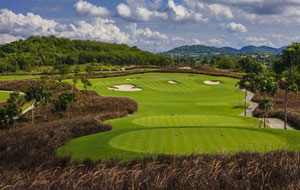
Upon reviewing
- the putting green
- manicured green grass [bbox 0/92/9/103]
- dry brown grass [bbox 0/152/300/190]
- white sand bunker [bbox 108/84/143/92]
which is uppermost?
dry brown grass [bbox 0/152/300/190]

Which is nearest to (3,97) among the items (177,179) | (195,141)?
(195,141)

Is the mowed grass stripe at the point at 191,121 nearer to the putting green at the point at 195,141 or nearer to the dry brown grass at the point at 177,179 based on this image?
the putting green at the point at 195,141

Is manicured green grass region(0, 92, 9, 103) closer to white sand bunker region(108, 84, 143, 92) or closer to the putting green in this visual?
white sand bunker region(108, 84, 143, 92)

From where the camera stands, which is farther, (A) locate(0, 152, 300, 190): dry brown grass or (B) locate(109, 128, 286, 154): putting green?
(B) locate(109, 128, 286, 154): putting green

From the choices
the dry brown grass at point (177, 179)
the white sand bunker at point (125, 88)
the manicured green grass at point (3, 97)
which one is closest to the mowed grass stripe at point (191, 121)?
the dry brown grass at point (177, 179)

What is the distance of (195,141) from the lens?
13398 millimetres

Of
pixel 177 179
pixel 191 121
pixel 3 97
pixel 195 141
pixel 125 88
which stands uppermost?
pixel 177 179

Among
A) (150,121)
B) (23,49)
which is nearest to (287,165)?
(150,121)

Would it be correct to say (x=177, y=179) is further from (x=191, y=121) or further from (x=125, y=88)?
(x=125, y=88)

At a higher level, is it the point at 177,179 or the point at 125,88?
the point at 177,179

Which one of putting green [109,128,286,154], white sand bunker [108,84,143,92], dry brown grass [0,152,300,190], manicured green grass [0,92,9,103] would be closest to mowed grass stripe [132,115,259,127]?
putting green [109,128,286,154]

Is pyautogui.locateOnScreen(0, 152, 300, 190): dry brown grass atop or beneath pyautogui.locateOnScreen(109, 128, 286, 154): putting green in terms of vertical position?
atop

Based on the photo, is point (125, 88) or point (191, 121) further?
point (125, 88)

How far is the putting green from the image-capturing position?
39.5 feet
